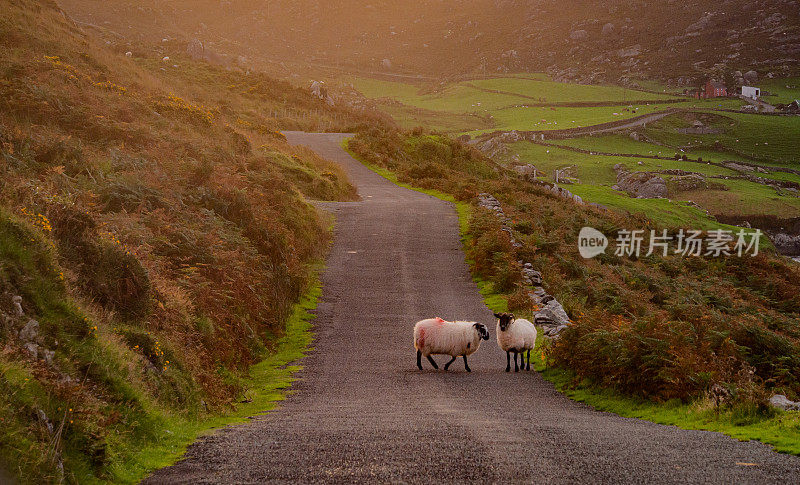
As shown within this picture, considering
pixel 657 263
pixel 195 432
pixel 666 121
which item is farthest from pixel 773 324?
pixel 666 121

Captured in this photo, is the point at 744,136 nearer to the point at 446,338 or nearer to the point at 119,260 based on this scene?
the point at 446,338

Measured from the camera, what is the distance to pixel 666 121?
131375 mm

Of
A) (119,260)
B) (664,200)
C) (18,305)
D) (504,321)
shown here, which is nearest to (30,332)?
(18,305)

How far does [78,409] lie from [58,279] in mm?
2696

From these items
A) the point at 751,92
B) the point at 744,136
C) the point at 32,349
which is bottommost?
the point at 32,349

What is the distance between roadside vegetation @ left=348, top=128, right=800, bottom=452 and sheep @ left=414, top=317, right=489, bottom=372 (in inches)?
86.4

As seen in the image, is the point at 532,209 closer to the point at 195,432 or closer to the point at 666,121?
the point at 195,432

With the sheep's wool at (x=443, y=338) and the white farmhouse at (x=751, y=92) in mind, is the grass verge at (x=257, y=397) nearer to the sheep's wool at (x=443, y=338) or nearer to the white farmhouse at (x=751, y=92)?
the sheep's wool at (x=443, y=338)

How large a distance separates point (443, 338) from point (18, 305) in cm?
953

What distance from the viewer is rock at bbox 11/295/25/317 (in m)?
8.84

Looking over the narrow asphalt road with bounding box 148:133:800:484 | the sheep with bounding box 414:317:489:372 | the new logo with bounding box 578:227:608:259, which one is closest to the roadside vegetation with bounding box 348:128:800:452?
the new logo with bounding box 578:227:608:259

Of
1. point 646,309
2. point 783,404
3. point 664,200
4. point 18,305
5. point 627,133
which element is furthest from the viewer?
point 627,133

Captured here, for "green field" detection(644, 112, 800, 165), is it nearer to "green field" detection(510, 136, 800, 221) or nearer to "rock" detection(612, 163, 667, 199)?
"green field" detection(510, 136, 800, 221)

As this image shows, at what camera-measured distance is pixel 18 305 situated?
8875mm
